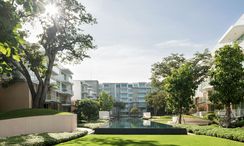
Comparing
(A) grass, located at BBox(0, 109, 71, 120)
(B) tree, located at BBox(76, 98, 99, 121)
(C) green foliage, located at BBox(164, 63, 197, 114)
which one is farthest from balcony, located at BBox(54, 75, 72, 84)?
(A) grass, located at BBox(0, 109, 71, 120)

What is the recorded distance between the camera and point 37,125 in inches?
1046

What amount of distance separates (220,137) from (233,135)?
7.29ft

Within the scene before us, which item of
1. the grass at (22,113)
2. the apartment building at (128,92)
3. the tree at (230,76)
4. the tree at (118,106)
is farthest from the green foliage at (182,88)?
the apartment building at (128,92)

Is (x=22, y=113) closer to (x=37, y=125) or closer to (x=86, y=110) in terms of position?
(x=37, y=125)

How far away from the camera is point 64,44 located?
116 feet

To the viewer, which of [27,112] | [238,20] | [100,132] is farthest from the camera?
[238,20]

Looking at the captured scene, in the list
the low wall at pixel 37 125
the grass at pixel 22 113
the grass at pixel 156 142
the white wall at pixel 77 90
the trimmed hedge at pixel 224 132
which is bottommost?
the grass at pixel 156 142

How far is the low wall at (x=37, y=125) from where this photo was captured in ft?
77.5

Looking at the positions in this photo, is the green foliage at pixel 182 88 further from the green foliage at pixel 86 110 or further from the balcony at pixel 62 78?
the balcony at pixel 62 78

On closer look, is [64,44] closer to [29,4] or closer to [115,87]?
[29,4]

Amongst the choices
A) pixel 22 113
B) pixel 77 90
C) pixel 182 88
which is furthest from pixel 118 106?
pixel 22 113

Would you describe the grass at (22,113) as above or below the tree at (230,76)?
below

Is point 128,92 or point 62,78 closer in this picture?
point 62,78

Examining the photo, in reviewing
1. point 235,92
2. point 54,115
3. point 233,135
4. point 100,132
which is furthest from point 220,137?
point 54,115
